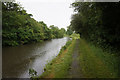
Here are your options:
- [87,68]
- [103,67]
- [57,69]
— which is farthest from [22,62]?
[103,67]

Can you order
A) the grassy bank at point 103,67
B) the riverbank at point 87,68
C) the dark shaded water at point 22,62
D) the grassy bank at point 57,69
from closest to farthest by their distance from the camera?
the grassy bank at point 103,67, the riverbank at point 87,68, the grassy bank at point 57,69, the dark shaded water at point 22,62

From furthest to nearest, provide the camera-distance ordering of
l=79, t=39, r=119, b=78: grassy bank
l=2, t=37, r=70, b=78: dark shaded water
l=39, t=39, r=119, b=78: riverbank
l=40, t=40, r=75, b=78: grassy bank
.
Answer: l=2, t=37, r=70, b=78: dark shaded water < l=40, t=40, r=75, b=78: grassy bank < l=39, t=39, r=119, b=78: riverbank < l=79, t=39, r=119, b=78: grassy bank

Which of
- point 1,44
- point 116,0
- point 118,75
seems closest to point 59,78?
point 118,75

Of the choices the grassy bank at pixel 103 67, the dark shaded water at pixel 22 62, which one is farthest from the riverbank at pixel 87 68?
the dark shaded water at pixel 22 62

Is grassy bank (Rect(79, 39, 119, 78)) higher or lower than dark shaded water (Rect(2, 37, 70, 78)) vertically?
higher

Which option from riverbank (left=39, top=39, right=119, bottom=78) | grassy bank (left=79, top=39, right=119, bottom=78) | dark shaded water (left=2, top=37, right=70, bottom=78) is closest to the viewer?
grassy bank (left=79, top=39, right=119, bottom=78)

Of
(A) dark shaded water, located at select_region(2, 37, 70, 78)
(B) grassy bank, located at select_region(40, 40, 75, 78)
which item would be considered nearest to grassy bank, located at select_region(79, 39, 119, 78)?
(B) grassy bank, located at select_region(40, 40, 75, 78)

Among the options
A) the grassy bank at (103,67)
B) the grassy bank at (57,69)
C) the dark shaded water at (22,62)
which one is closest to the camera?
the grassy bank at (103,67)

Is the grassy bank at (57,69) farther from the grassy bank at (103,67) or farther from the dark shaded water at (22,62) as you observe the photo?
the grassy bank at (103,67)

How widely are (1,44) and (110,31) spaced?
20.5m

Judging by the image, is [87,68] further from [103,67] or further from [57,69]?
[57,69]

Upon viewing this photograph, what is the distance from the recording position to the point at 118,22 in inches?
143

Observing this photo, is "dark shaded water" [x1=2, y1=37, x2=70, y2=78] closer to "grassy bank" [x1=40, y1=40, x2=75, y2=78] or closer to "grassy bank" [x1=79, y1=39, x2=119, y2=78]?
"grassy bank" [x1=40, y1=40, x2=75, y2=78]

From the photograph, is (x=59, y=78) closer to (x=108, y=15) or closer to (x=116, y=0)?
Answer: (x=108, y=15)
